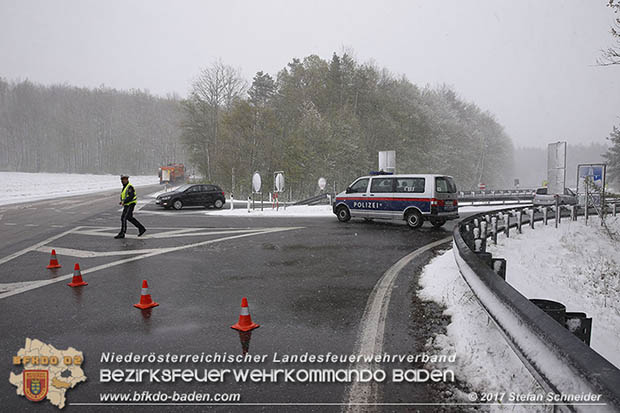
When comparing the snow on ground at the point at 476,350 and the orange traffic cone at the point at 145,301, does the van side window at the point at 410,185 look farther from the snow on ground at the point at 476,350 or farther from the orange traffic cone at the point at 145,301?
the orange traffic cone at the point at 145,301

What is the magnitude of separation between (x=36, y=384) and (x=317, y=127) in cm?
3965

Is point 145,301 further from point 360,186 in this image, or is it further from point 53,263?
point 360,186

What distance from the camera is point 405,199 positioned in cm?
1499

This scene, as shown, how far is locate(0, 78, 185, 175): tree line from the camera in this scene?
107125 millimetres

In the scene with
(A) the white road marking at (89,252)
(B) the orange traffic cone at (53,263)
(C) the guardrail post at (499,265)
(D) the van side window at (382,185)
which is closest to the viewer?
(C) the guardrail post at (499,265)

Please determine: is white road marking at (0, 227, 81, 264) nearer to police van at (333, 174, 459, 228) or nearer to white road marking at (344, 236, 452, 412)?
white road marking at (344, 236, 452, 412)

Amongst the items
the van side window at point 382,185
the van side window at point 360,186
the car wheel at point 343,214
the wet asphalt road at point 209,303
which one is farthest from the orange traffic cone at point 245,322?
the car wheel at point 343,214

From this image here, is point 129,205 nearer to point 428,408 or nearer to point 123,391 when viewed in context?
point 123,391

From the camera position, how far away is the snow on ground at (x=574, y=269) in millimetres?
9512

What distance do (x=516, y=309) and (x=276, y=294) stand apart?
3979 mm

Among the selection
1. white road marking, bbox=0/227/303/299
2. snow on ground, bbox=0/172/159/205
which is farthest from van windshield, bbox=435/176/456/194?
snow on ground, bbox=0/172/159/205

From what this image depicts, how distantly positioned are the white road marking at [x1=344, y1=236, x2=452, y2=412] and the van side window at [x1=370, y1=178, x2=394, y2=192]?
694cm

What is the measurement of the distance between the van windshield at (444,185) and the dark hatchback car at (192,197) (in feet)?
51.2

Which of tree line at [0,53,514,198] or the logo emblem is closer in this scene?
the logo emblem
